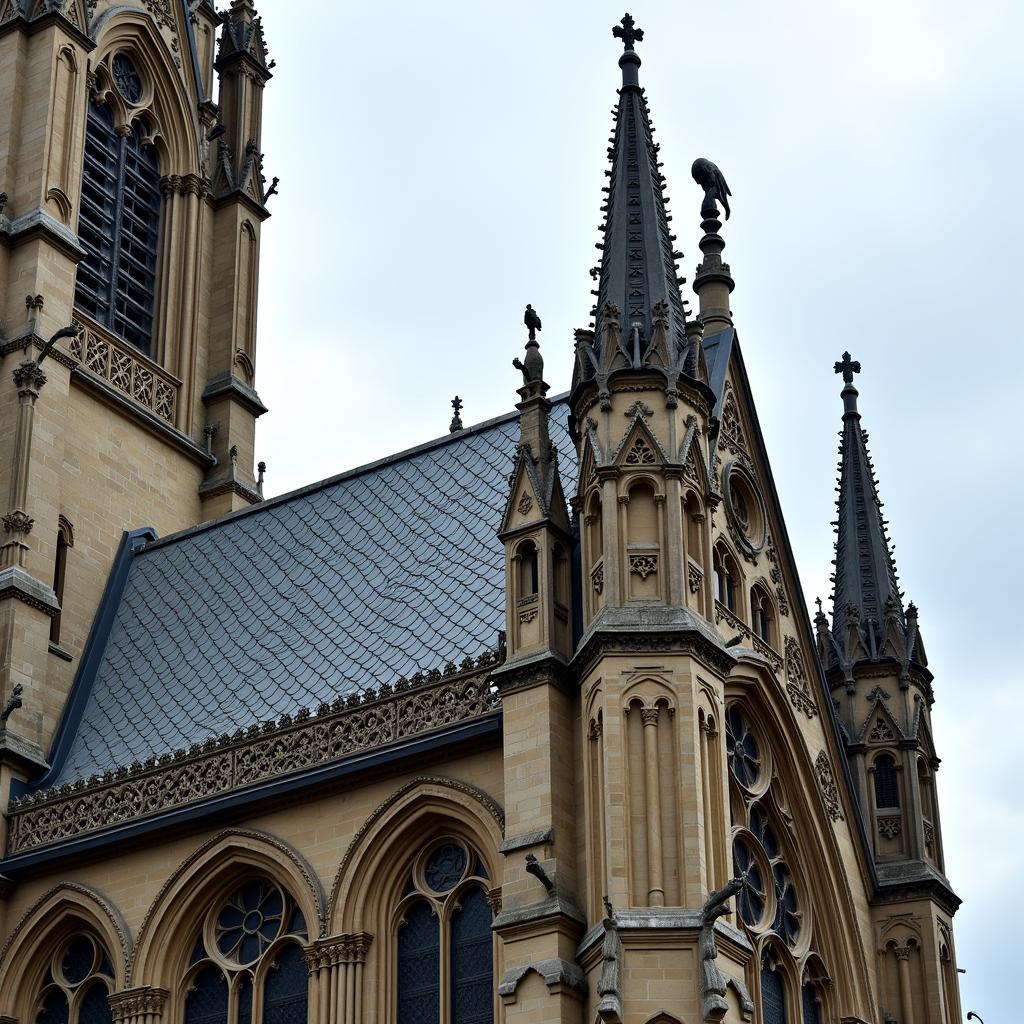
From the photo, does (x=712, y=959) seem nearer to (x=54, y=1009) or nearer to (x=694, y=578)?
(x=694, y=578)

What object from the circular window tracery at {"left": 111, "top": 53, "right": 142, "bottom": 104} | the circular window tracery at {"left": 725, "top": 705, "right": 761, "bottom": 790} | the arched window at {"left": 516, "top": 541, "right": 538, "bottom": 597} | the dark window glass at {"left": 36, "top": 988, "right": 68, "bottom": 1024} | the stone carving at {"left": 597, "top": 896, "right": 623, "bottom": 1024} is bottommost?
the stone carving at {"left": 597, "top": 896, "right": 623, "bottom": 1024}

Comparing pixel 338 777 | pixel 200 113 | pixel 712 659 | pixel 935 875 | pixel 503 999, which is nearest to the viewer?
pixel 503 999

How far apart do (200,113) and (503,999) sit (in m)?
27.1

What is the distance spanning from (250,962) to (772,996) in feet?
24.6

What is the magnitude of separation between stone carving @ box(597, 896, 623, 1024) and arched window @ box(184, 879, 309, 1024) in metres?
6.42

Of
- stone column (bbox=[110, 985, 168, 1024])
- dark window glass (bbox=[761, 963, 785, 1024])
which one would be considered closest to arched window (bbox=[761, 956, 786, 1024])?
dark window glass (bbox=[761, 963, 785, 1024])

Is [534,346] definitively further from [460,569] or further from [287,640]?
[287,640]

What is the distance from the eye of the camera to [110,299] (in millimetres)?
44656

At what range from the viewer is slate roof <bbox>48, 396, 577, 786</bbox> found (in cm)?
3456

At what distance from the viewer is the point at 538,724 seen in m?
28.7

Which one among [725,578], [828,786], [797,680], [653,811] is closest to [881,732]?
[828,786]

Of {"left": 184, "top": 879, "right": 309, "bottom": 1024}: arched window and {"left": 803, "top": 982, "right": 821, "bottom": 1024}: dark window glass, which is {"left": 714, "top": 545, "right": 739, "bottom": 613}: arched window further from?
{"left": 184, "top": 879, "right": 309, "bottom": 1024}: arched window

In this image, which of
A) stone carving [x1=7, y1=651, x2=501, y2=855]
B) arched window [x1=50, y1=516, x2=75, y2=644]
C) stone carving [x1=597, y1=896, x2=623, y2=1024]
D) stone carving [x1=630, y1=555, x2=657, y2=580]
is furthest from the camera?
arched window [x1=50, y1=516, x2=75, y2=644]

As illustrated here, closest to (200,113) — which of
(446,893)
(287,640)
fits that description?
(287,640)
